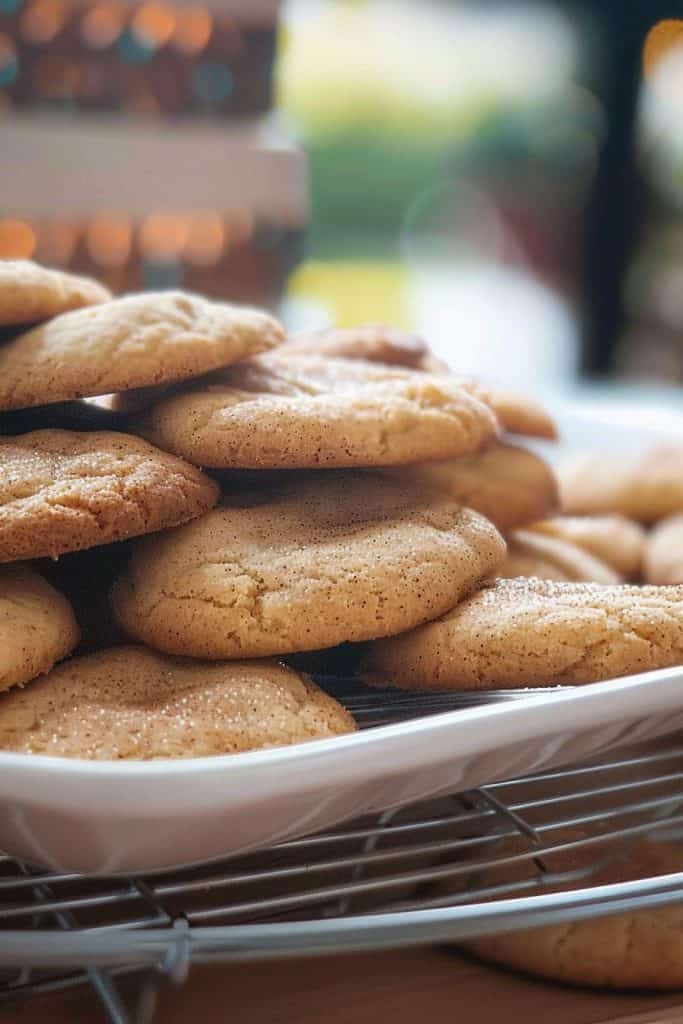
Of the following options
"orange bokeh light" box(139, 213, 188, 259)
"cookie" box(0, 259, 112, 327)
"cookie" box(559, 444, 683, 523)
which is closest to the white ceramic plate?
"cookie" box(0, 259, 112, 327)

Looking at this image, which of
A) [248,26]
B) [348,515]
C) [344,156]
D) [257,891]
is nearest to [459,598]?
[348,515]

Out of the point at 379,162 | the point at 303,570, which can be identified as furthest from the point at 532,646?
the point at 379,162

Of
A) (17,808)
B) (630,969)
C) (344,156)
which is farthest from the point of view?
(344,156)

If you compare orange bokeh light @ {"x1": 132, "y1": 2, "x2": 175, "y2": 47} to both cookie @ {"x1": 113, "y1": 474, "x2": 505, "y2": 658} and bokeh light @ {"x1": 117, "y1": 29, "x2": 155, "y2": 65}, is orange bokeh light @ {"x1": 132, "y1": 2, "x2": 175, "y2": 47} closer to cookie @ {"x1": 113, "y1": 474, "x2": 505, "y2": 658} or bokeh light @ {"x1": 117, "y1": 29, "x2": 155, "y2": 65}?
bokeh light @ {"x1": 117, "y1": 29, "x2": 155, "y2": 65}

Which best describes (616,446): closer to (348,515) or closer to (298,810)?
(348,515)

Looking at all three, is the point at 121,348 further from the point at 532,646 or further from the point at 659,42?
the point at 659,42

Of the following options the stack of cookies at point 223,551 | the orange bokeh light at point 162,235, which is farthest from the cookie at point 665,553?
the orange bokeh light at point 162,235

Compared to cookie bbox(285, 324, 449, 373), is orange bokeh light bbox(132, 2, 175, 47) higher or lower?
higher
